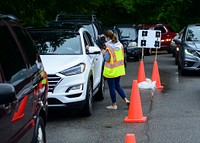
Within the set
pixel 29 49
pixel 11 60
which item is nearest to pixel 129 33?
pixel 29 49

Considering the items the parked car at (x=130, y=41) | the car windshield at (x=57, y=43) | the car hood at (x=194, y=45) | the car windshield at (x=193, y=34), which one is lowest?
the parked car at (x=130, y=41)

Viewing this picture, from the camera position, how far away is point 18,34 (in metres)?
6.15

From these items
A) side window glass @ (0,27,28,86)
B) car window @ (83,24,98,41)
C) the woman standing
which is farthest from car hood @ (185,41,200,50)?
side window glass @ (0,27,28,86)

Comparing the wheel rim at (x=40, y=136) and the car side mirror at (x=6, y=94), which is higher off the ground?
the car side mirror at (x=6, y=94)

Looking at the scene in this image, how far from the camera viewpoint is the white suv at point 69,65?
936 cm

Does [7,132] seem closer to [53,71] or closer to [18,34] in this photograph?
[18,34]

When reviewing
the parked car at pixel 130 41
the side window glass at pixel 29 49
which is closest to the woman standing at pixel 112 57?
the side window glass at pixel 29 49

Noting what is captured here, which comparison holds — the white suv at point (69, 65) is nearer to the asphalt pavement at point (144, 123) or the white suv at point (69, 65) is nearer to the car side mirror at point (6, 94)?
the asphalt pavement at point (144, 123)

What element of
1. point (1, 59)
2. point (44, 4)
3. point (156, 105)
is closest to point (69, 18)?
point (44, 4)

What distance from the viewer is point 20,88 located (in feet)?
16.9

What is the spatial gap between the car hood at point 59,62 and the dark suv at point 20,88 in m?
2.72

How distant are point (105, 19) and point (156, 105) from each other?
80.3 ft

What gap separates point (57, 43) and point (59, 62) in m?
0.99

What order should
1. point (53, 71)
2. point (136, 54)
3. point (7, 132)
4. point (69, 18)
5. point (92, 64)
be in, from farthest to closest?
point (136, 54) < point (69, 18) < point (92, 64) < point (53, 71) < point (7, 132)
